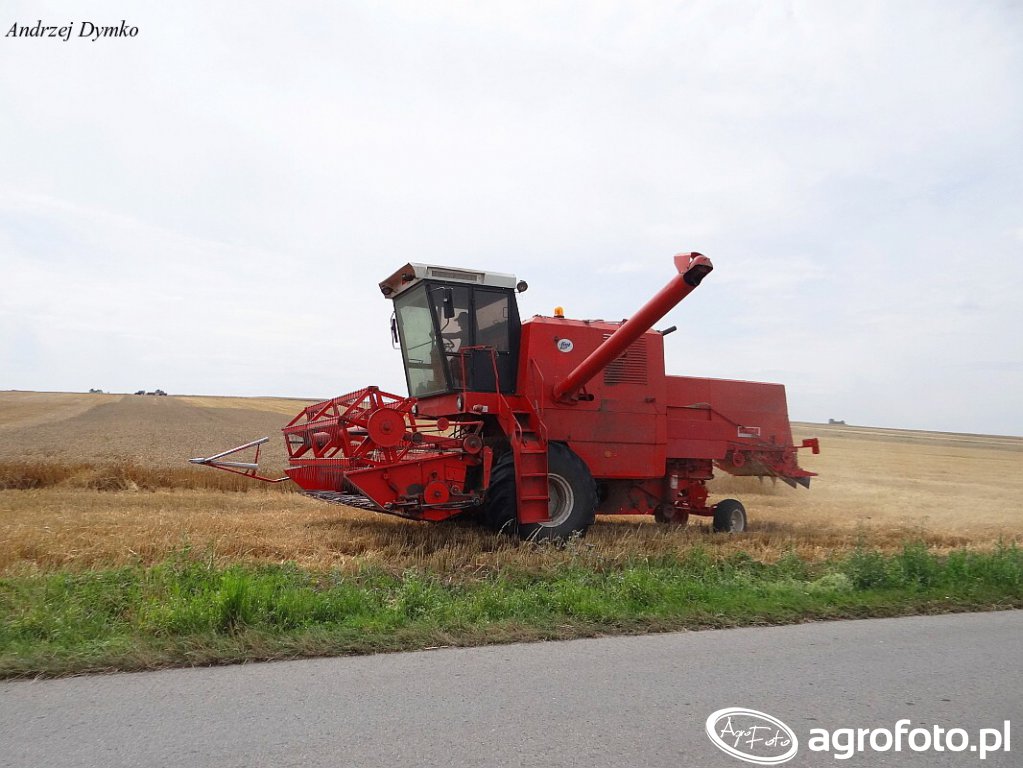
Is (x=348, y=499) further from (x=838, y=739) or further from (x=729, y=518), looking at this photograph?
(x=838, y=739)

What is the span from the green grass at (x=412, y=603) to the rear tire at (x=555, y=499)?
1.30m

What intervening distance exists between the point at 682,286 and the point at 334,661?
5283mm

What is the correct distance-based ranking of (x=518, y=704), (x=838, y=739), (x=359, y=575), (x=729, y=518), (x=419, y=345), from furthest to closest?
1. (x=729, y=518)
2. (x=419, y=345)
3. (x=359, y=575)
4. (x=518, y=704)
5. (x=838, y=739)

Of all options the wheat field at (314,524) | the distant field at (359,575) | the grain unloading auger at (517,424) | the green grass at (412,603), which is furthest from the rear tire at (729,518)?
the green grass at (412,603)

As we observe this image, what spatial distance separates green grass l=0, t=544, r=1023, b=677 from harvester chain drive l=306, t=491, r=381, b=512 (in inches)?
74.4

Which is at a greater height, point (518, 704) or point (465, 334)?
point (465, 334)

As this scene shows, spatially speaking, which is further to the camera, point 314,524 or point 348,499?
point 314,524

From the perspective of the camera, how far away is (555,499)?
916 cm

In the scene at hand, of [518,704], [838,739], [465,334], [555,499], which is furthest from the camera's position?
[465,334]

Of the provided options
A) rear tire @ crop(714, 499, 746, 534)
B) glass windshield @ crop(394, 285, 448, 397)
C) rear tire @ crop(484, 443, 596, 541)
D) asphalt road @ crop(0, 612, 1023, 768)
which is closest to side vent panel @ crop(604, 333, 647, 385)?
rear tire @ crop(484, 443, 596, 541)

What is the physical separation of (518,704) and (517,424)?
5.28m

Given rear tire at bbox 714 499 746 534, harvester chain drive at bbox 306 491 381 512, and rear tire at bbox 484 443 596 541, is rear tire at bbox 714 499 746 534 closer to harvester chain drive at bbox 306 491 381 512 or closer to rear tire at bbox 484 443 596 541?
rear tire at bbox 484 443 596 541

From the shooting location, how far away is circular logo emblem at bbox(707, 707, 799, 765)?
3225mm

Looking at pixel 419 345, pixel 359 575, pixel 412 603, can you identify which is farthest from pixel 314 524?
pixel 412 603
